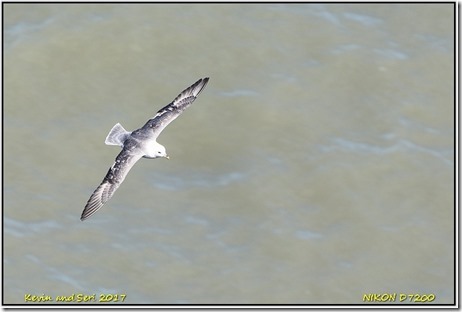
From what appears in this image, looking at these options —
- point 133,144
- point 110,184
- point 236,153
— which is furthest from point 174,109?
point 110,184

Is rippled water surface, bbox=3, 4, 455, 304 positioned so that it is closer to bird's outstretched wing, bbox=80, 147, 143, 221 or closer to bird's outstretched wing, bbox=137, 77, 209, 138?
bird's outstretched wing, bbox=137, 77, 209, 138

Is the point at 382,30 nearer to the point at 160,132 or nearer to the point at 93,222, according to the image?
the point at 160,132

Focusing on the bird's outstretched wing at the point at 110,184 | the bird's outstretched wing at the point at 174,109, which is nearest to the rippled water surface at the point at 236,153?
the bird's outstretched wing at the point at 174,109

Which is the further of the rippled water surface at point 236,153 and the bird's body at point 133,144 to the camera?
the rippled water surface at point 236,153

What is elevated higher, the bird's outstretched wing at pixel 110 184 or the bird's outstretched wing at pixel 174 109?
the bird's outstretched wing at pixel 174 109

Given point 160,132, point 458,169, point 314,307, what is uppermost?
point 160,132

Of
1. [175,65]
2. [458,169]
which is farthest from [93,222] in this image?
[458,169]

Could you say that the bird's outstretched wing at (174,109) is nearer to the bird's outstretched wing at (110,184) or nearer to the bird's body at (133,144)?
the bird's body at (133,144)
